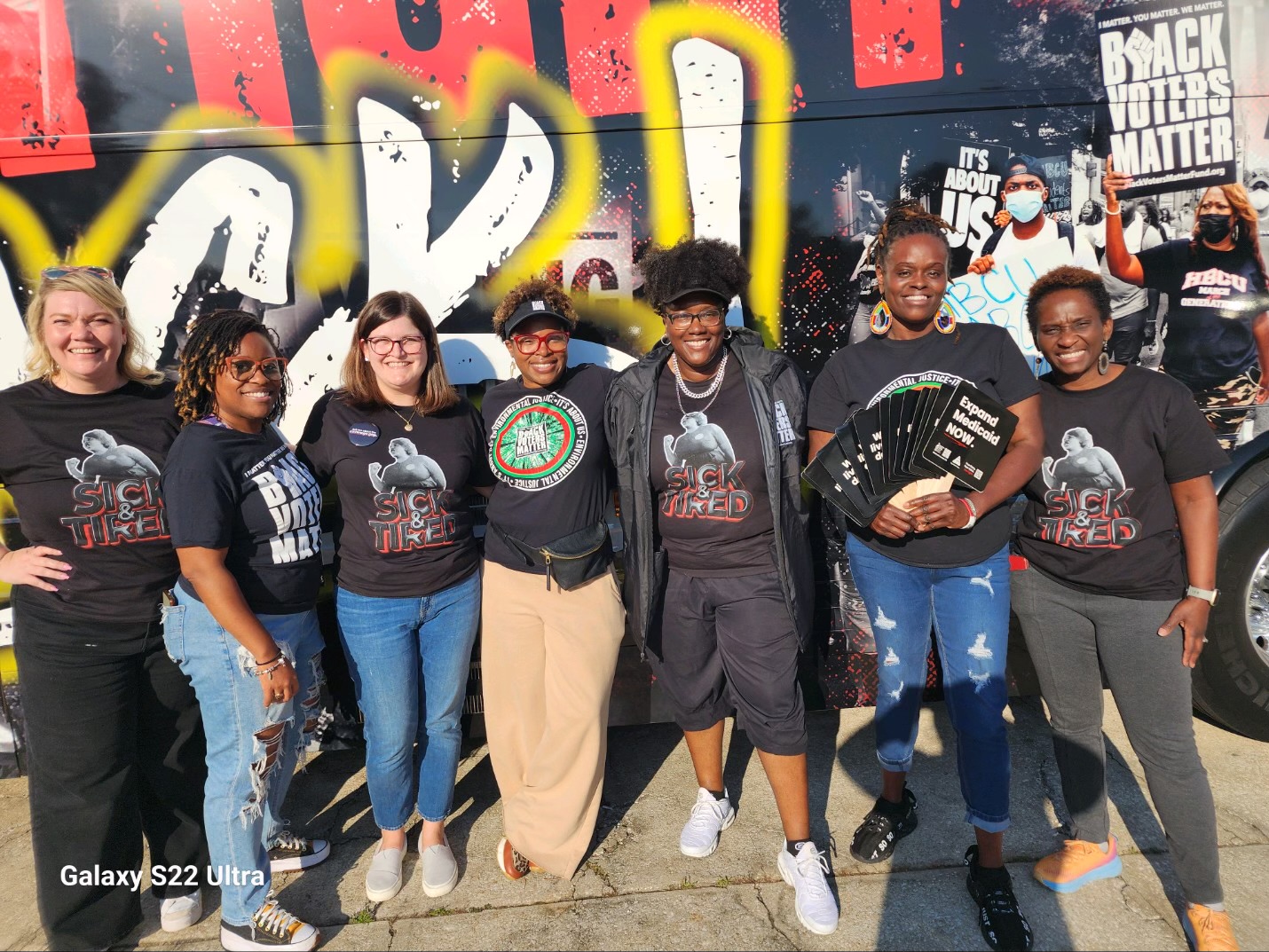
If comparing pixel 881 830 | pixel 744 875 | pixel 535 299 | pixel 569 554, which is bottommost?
pixel 744 875

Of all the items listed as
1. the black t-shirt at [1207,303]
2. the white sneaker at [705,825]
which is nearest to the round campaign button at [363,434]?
the white sneaker at [705,825]

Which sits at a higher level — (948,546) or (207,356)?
(207,356)

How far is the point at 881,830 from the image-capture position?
8.16 ft

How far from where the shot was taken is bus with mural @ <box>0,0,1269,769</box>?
8.32 feet

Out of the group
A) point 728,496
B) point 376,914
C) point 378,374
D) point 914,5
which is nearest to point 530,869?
point 376,914

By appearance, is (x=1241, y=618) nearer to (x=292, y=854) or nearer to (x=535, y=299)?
(x=535, y=299)

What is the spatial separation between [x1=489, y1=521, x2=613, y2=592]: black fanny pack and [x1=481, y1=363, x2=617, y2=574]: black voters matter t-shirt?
2cm

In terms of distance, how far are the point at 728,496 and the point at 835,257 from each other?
1.10 metres

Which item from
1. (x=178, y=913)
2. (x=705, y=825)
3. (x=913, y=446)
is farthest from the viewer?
(x=705, y=825)

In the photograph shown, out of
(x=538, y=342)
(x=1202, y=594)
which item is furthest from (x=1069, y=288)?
(x=538, y=342)

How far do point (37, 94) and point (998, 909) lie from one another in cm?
421

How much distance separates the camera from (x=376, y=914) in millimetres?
2395

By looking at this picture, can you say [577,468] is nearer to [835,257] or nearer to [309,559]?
[309,559]

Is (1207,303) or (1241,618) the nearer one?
(1207,303)
